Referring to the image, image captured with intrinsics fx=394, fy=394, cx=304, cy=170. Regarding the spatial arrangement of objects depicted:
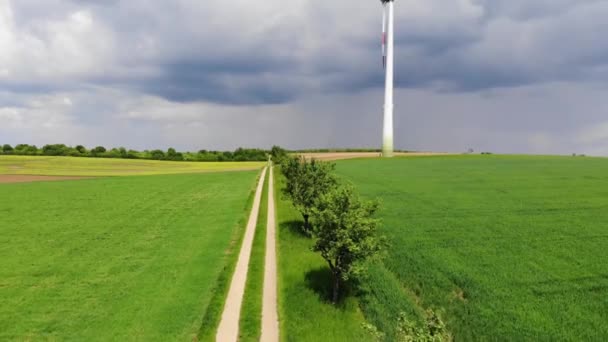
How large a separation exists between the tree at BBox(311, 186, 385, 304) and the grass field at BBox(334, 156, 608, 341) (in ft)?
8.03

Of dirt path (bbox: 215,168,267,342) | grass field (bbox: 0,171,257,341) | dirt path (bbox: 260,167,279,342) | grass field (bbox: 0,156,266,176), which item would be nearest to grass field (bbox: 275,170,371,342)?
dirt path (bbox: 260,167,279,342)

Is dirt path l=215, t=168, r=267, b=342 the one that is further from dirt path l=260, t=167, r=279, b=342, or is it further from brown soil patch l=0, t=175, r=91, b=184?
brown soil patch l=0, t=175, r=91, b=184

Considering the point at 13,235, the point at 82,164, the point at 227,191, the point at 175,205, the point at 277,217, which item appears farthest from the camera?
the point at 82,164

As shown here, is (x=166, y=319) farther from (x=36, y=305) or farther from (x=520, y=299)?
(x=520, y=299)

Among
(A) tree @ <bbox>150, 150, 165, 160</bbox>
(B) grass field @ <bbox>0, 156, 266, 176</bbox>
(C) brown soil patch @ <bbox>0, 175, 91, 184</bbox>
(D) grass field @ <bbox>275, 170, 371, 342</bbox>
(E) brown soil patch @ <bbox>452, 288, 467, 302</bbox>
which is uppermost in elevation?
(A) tree @ <bbox>150, 150, 165, 160</bbox>

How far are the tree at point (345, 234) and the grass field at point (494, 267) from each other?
2446mm

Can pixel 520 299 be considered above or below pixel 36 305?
above

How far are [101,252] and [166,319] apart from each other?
1733 cm

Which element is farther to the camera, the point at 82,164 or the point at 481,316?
the point at 82,164

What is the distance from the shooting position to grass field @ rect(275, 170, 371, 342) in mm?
20969

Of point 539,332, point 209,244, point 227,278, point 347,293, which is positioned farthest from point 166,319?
point 539,332

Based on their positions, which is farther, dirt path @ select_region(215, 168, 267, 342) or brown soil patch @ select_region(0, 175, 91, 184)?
brown soil patch @ select_region(0, 175, 91, 184)

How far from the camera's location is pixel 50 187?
78.3 metres

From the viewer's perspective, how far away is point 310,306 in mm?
24047
